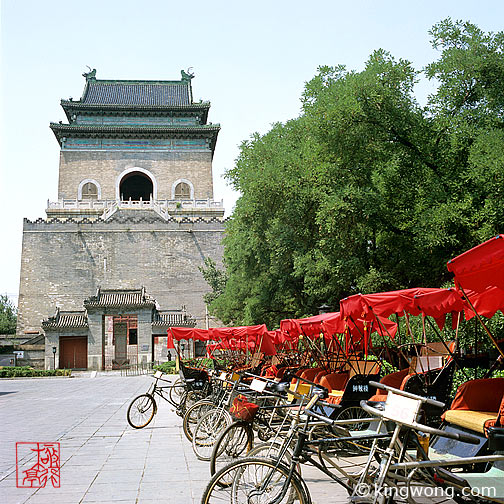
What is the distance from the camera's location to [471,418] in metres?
4.75

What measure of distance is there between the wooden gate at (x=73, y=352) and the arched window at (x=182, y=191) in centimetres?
1728

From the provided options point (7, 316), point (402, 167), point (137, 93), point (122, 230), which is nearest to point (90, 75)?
point (137, 93)

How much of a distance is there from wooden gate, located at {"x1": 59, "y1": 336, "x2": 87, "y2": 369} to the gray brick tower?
6 cm

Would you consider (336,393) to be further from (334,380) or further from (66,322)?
(66,322)

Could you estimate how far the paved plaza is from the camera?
5219 millimetres

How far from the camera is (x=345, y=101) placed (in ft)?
41.4

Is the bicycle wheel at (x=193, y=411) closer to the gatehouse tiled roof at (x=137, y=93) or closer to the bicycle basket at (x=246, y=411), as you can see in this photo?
the bicycle basket at (x=246, y=411)

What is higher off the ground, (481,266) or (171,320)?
(171,320)

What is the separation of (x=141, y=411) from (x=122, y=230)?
33886 millimetres

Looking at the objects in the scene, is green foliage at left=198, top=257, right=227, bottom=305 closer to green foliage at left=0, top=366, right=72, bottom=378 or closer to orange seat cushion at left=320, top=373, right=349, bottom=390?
green foliage at left=0, top=366, right=72, bottom=378

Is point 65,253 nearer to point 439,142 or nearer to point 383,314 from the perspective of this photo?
point 439,142

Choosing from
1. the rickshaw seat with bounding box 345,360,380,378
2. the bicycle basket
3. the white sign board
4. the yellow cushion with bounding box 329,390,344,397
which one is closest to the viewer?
the white sign board

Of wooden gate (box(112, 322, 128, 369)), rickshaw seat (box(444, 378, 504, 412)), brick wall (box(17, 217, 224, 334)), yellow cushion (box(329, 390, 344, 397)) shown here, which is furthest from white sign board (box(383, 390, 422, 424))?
brick wall (box(17, 217, 224, 334))

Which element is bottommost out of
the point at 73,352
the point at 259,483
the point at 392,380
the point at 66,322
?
the point at 259,483
